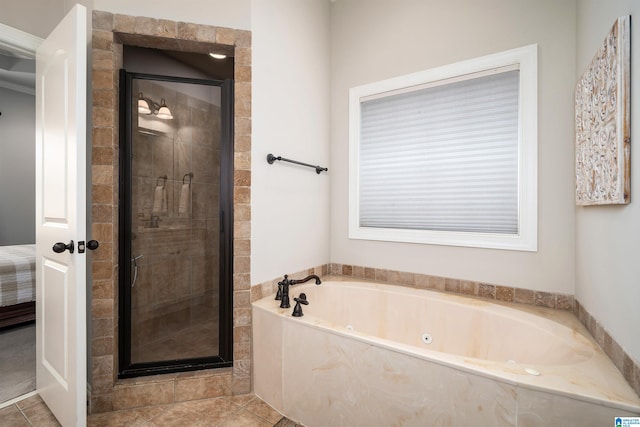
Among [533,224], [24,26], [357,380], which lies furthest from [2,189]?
[533,224]

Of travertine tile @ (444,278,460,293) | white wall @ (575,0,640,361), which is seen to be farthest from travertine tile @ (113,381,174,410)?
white wall @ (575,0,640,361)

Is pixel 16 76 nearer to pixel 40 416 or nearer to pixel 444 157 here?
pixel 40 416

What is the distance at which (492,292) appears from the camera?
196cm

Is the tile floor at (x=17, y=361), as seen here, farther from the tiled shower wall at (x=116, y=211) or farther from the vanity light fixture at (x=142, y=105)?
the vanity light fixture at (x=142, y=105)

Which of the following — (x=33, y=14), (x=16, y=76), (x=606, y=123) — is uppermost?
(x=16, y=76)

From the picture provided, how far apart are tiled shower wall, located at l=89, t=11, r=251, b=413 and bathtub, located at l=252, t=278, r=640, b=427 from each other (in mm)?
216

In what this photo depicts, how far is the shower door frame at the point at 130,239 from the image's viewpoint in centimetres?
179

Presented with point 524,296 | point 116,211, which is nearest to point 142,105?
point 116,211

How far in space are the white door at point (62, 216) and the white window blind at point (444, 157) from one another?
1867 millimetres

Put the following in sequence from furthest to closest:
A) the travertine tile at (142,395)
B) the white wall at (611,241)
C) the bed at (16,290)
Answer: the bed at (16,290)
the travertine tile at (142,395)
the white wall at (611,241)

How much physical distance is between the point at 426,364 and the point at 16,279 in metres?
3.81

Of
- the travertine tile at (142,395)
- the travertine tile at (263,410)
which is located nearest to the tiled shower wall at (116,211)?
the travertine tile at (142,395)

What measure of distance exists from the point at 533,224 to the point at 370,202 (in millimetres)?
1118

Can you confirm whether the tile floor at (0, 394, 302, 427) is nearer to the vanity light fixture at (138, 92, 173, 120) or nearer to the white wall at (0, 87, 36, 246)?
the vanity light fixture at (138, 92, 173, 120)
